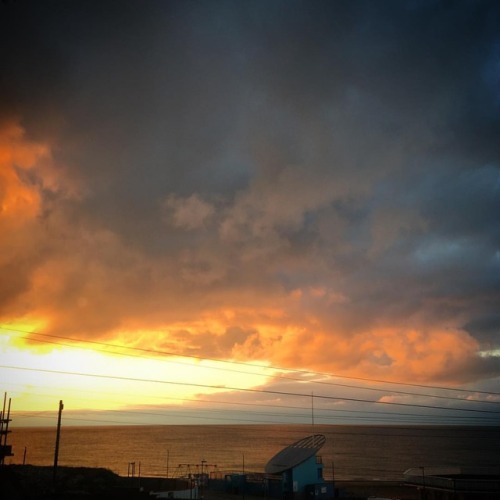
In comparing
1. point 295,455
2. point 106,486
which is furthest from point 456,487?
point 106,486

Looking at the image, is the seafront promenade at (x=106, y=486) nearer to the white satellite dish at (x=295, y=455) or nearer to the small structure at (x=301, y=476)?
the small structure at (x=301, y=476)

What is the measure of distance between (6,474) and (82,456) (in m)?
187

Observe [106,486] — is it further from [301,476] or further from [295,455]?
[301,476]

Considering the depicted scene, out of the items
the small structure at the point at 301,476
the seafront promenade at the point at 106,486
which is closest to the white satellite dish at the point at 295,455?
the small structure at the point at 301,476

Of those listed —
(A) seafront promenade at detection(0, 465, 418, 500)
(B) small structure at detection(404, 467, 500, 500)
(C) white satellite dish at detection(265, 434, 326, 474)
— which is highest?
(C) white satellite dish at detection(265, 434, 326, 474)

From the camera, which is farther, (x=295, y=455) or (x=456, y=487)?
(x=295, y=455)

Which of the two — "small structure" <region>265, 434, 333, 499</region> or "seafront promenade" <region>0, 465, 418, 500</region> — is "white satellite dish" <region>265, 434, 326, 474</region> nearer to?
"small structure" <region>265, 434, 333, 499</region>

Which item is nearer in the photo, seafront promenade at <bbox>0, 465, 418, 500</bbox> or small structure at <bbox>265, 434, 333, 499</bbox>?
seafront promenade at <bbox>0, 465, 418, 500</bbox>

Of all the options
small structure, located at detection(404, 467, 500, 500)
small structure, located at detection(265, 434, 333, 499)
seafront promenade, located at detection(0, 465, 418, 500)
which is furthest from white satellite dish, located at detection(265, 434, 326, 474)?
small structure, located at detection(404, 467, 500, 500)

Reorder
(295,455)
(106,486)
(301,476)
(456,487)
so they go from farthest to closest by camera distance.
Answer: (106,486) → (295,455) → (301,476) → (456,487)

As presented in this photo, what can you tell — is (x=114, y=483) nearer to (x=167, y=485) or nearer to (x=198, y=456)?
(x=167, y=485)

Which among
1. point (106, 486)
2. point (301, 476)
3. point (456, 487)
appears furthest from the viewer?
point (106, 486)

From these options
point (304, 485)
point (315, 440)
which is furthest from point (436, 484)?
point (315, 440)

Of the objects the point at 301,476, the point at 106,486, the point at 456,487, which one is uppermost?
the point at 456,487
